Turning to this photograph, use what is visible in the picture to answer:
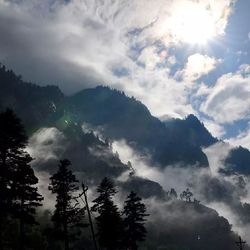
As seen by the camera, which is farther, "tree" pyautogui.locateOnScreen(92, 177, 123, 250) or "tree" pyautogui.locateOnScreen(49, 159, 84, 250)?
"tree" pyautogui.locateOnScreen(92, 177, 123, 250)

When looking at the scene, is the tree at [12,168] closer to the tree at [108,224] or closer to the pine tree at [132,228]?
the tree at [108,224]

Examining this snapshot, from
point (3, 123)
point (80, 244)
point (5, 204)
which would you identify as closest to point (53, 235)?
point (5, 204)

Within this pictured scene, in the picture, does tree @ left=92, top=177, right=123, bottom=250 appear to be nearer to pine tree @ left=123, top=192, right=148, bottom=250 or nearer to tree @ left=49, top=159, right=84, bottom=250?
pine tree @ left=123, top=192, right=148, bottom=250

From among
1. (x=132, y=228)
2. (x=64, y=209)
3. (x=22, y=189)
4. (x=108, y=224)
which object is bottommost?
(x=22, y=189)

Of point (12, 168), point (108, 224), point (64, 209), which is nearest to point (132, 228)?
point (108, 224)

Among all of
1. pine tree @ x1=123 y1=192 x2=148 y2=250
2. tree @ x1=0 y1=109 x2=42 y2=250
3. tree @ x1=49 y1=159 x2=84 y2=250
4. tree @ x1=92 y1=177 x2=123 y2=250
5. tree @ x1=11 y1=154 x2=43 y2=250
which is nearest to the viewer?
tree @ x1=0 y1=109 x2=42 y2=250

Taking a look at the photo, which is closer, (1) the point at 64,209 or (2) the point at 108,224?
(1) the point at 64,209

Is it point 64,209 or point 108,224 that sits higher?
point 108,224

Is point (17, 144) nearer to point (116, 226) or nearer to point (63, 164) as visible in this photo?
point (63, 164)

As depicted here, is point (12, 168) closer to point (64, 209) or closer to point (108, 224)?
point (64, 209)

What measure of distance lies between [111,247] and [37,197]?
990 inches

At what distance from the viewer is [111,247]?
64062 mm

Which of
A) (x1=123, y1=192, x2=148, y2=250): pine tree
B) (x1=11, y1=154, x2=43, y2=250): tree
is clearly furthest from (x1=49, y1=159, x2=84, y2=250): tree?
(x1=123, y1=192, x2=148, y2=250): pine tree

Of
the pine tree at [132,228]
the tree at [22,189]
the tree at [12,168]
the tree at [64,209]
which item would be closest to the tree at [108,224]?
the pine tree at [132,228]
